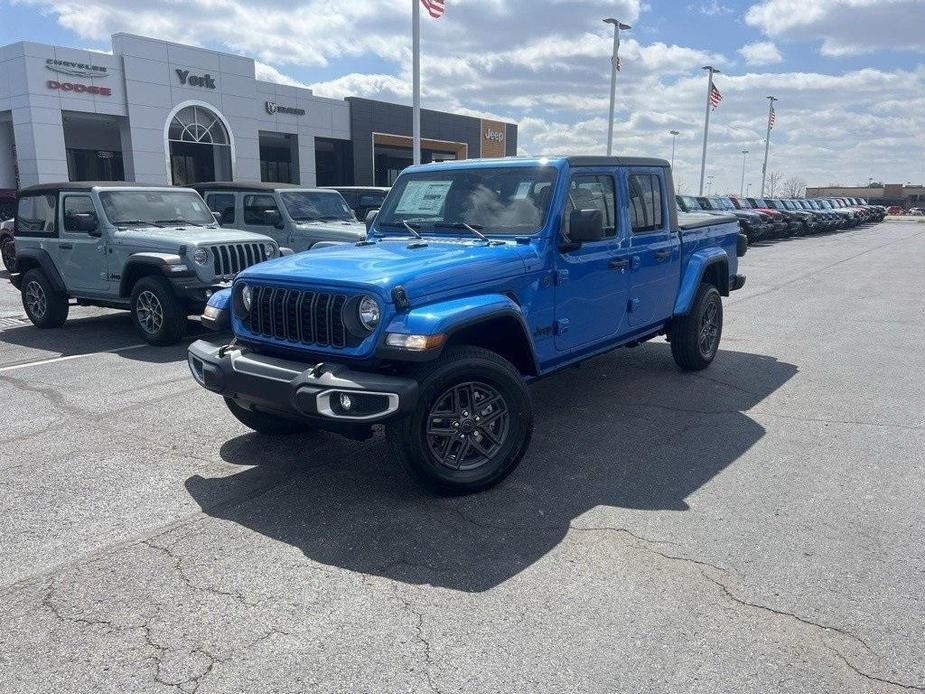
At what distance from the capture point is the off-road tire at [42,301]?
9.44m

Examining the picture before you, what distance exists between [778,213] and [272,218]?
80.2 ft

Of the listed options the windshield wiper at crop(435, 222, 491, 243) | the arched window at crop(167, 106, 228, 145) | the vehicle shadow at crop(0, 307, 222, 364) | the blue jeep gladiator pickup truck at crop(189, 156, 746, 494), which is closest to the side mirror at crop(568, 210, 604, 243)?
the blue jeep gladiator pickup truck at crop(189, 156, 746, 494)

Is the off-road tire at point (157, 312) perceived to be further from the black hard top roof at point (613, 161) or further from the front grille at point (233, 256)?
the black hard top roof at point (613, 161)

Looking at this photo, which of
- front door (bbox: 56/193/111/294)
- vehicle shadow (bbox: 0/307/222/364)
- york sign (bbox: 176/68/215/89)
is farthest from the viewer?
york sign (bbox: 176/68/215/89)

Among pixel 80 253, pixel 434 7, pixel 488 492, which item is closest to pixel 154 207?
pixel 80 253

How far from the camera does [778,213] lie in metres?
29.7

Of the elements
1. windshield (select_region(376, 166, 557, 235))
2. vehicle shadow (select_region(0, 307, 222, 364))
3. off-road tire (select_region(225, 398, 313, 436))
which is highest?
windshield (select_region(376, 166, 557, 235))

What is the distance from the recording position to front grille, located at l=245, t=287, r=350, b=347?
13.0 ft

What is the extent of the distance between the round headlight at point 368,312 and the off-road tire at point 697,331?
379cm

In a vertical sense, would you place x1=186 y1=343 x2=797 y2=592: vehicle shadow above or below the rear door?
below

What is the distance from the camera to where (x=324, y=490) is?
4285mm

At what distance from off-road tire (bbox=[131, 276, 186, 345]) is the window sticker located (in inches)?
153

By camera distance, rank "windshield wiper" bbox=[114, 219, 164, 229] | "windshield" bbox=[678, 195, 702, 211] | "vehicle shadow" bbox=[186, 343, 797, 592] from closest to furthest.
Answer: "vehicle shadow" bbox=[186, 343, 797, 592], "windshield wiper" bbox=[114, 219, 164, 229], "windshield" bbox=[678, 195, 702, 211]

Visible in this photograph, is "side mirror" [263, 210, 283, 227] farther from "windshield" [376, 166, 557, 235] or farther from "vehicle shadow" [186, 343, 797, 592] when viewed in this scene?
"vehicle shadow" [186, 343, 797, 592]
